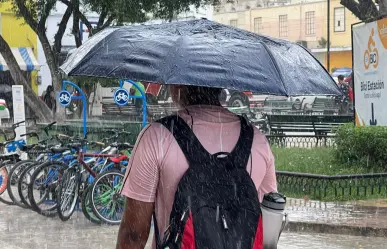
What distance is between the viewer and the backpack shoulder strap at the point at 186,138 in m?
2.94

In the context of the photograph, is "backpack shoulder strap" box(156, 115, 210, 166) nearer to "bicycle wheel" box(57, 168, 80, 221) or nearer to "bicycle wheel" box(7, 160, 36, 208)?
"bicycle wheel" box(57, 168, 80, 221)

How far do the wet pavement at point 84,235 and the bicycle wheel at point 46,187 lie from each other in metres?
0.16

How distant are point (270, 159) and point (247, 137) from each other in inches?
6.0

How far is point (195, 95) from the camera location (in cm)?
325

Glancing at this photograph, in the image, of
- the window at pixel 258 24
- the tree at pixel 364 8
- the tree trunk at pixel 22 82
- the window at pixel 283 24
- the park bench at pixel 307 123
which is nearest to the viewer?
the tree at pixel 364 8

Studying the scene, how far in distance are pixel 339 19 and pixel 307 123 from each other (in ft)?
125

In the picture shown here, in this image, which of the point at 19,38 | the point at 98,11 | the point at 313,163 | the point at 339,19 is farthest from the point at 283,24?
the point at 313,163

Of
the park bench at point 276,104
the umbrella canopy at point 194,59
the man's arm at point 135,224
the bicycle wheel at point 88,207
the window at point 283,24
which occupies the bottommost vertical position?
the bicycle wheel at point 88,207

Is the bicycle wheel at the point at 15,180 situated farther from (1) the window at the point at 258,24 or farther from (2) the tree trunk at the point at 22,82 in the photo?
(1) the window at the point at 258,24

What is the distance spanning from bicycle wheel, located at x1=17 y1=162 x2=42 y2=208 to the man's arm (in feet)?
24.8

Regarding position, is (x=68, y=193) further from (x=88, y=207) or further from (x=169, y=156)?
(x=169, y=156)

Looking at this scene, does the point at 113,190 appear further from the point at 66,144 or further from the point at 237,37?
the point at 237,37

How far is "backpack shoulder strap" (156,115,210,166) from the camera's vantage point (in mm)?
2944

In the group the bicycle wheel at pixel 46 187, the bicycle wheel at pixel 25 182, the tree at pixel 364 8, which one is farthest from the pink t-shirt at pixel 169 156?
the tree at pixel 364 8
